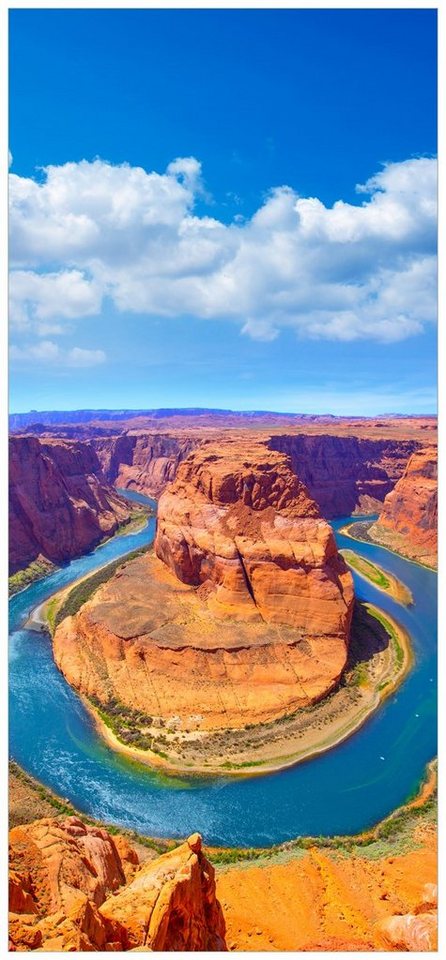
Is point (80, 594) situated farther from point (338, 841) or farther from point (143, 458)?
point (143, 458)

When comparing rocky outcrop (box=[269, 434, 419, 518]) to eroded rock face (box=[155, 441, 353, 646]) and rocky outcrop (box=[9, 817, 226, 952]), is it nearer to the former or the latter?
eroded rock face (box=[155, 441, 353, 646])

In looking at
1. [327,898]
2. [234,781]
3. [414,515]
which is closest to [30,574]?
[234,781]

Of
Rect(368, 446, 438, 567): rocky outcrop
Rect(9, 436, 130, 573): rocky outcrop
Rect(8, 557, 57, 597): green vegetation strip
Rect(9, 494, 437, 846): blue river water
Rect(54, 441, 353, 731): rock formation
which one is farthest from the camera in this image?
Rect(368, 446, 438, 567): rocky outcrop

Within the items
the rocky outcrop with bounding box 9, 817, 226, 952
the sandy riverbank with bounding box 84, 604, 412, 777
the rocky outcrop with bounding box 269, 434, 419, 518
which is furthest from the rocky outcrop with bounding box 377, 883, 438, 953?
the rocky outcrop with bounding box 269, 434, 419, 518

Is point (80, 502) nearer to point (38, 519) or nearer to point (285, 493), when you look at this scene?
point (38, 519)

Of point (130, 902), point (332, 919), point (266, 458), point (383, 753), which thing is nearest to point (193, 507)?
point (266, 458)

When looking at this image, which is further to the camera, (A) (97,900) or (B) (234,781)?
(B) (234,781)
